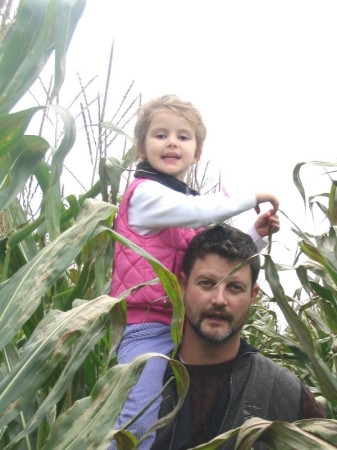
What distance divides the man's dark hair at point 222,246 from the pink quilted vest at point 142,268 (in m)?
0.04

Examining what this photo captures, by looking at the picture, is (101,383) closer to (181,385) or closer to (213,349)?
(181,385)

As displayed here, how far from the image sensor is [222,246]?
4.81ft

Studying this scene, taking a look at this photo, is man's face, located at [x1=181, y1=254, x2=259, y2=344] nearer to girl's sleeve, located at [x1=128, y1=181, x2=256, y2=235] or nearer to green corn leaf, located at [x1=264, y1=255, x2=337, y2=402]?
girl's sleeve, located at [x1=128, y1=181, x2=256, y2=235]

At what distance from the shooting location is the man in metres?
1.39

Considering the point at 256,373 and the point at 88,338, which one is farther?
the point at 256,373

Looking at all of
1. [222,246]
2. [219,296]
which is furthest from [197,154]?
[219,296]

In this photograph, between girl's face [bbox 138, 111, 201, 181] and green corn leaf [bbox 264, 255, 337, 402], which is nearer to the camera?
green corn leaf [bbox 264, 255, 337, 402]

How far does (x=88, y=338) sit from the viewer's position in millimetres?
926

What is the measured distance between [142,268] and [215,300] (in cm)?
16

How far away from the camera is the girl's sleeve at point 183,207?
139cm

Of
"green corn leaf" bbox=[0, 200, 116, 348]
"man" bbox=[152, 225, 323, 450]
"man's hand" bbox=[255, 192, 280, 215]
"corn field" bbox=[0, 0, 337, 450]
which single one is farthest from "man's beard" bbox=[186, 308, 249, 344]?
"green corn leaf" bbox=[0, 200, 116, 348]

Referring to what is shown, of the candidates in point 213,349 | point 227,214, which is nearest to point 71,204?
point 227,214

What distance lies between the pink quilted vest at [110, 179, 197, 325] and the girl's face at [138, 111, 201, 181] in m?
0.06

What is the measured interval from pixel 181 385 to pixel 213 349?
1.67ft
